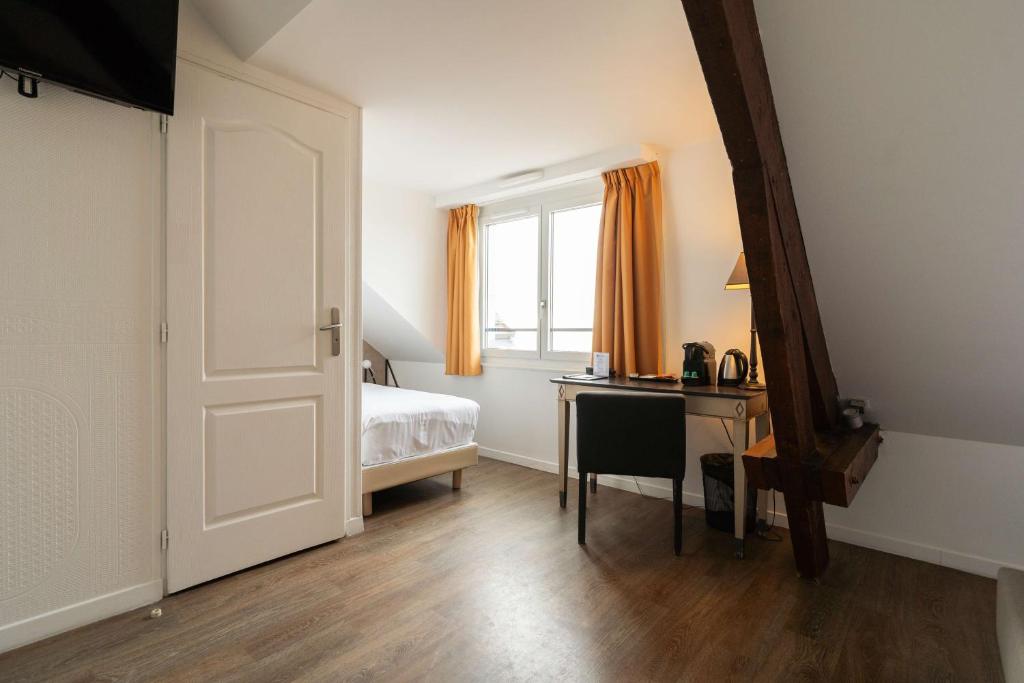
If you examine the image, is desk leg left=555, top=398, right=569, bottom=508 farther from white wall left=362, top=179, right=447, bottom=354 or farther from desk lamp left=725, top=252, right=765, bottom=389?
white wall left=362, top=179, right=447, bottom=354

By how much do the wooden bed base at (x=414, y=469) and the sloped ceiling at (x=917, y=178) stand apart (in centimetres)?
219

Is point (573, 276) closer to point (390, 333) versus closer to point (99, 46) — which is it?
point (390, 333)

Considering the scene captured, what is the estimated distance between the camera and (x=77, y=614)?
5.77 ft

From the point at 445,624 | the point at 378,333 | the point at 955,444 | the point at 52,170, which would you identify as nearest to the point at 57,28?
the point at 52,170

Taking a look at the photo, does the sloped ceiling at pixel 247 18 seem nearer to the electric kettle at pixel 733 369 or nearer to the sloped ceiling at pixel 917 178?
the sloped ceiling at pixel 917 178

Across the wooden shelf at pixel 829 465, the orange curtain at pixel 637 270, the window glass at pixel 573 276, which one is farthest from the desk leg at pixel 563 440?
the wooden shelf at pixel 829 465

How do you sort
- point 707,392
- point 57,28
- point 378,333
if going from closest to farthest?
1. point 57,28
2. point 707,392
3. point 378,333

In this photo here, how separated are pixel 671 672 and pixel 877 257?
1578 millimetres

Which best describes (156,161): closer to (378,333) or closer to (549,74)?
(549,74)

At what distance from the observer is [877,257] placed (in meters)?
1.79

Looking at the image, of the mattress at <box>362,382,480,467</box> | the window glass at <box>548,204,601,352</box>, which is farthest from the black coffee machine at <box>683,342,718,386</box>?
the mattress at <box>362,382,480,467</box>

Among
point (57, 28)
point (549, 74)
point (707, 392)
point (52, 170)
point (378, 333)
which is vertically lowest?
point (707, 392)

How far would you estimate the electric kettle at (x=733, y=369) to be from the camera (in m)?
2.72

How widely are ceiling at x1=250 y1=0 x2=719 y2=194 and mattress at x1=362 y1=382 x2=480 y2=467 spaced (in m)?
1.62
